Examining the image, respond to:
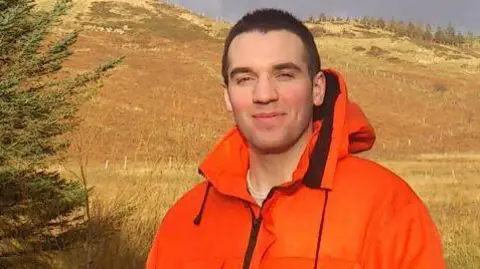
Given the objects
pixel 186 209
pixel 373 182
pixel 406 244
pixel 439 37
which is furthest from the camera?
pixel 439 37

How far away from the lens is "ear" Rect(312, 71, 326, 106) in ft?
7.89

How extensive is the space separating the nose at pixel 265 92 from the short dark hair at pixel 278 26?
0.42ft

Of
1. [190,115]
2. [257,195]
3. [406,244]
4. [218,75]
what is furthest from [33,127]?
[218,75]

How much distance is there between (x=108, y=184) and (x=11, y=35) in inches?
190

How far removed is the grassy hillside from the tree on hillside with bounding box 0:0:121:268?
22cm

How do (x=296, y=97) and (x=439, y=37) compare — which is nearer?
(x=296, y=97)

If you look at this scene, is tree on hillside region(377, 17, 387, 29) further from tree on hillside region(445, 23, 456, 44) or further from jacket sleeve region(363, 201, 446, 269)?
jacket sleeve region(363, 201, 446, 269)

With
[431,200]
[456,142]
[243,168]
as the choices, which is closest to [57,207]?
[243,168]

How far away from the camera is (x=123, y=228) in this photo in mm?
6520

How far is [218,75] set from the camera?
5106 cm

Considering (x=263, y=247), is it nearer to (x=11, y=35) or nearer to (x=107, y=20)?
(x=11, y=35)

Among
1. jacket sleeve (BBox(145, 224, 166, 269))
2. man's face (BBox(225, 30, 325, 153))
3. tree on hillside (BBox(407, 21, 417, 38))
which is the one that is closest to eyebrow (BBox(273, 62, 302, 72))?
man's face (BBox(225, 30, 325, 153))

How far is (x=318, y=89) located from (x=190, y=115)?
74.6ft

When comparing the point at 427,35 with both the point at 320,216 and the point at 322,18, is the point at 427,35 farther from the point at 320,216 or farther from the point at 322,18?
the point at 320,216
